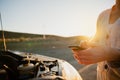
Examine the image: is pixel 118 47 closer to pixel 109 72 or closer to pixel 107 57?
pixel 107 57

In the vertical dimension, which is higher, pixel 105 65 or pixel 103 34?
pixel 103 34

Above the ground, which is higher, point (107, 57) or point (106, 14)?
point (106, 14)

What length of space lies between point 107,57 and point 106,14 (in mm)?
460

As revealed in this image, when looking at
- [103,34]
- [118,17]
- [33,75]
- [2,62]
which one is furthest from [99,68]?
[2,62]

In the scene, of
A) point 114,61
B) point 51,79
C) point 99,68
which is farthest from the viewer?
point 51,79

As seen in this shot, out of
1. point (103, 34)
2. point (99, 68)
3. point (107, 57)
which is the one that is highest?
point (103, 34)

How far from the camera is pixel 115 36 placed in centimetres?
102

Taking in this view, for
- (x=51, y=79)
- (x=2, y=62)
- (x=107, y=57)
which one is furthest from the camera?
(x=2, y=62)

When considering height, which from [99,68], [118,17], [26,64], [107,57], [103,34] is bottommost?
[26,64]

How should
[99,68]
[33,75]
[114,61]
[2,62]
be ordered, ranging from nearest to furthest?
[114,61] → [99,68] → [33,75] → [2,62]

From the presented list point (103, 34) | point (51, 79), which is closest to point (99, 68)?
point (103, 34)

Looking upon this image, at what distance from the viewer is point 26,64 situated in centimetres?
327

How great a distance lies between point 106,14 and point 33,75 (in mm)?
1993

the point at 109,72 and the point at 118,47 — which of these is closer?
the point at 118,47
